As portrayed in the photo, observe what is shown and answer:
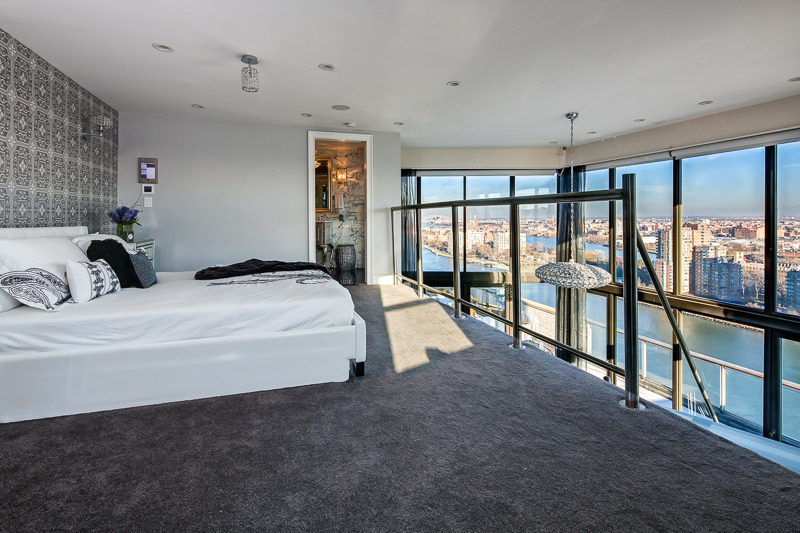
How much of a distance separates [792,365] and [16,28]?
25.1ft

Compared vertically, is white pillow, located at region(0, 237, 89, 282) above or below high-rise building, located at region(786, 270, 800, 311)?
above

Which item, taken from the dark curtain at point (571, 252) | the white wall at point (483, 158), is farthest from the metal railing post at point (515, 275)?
the white wall at point (483, 158)

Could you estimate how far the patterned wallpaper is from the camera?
2.90 meters

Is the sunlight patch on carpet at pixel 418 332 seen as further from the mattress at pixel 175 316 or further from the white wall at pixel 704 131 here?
the white wall at pixel 704 131

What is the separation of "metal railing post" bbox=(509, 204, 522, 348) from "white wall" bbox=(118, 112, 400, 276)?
11.5 feet

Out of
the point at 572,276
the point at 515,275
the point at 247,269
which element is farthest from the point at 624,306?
the point at 247,269

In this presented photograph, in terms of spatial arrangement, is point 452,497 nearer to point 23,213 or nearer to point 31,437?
point 31,437

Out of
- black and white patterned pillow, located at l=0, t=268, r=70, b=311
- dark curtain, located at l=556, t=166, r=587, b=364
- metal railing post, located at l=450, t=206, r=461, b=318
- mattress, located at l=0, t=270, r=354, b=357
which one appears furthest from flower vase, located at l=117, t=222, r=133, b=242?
dark curtain, located at l=556, t=166, r=587, b=364

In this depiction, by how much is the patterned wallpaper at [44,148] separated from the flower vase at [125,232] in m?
0.27

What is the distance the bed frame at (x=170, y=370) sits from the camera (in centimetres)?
189

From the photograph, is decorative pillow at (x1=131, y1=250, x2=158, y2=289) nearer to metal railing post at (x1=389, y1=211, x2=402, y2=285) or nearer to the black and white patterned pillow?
the black and white patterned pillow

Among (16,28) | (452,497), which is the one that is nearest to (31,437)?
(452,497)

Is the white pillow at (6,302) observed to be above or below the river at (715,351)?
above

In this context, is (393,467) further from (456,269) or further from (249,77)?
(249,77)
